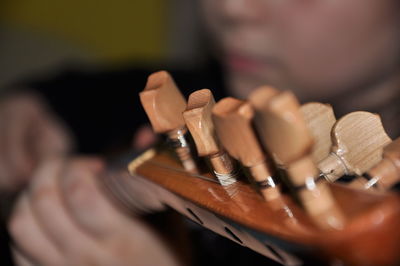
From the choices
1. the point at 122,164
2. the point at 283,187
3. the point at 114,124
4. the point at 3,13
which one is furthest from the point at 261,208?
the point at 3,13

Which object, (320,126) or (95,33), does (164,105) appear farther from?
(95,33)

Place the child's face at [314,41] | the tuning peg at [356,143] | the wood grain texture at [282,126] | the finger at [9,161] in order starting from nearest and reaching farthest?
1. the wood grain texture at [282,126]
2. the tuning peg at [356,143]
3. the child's face at [314,41]
4. the finger at [9,161]

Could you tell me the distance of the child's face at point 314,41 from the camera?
93cm

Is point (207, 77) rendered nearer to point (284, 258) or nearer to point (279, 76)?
point (279, 76)

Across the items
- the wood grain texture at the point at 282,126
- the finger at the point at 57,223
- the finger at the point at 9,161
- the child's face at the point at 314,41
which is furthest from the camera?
the finger at the point at 9,161

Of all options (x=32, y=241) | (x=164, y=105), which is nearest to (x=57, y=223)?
(x=32, y=241)

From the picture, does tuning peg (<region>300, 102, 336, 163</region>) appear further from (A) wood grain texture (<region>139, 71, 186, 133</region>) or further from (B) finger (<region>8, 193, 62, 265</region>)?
(B) finger (<region>8, 193, 62, 265</region>)

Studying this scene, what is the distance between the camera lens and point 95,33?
2.09 metres

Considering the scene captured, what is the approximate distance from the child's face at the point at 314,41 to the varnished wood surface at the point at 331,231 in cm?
65

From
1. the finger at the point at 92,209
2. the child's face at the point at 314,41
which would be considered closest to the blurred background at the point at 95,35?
the child's face at the point at 314,41

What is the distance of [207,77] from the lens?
1.52 m

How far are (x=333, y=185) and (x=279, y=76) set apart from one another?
785mm

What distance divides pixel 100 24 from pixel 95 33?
5 centimetres

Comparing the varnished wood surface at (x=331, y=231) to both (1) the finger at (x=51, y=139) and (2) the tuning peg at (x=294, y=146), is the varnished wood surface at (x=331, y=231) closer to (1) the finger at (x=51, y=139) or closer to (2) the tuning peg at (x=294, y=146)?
(2) the tuning peg at (x=294, y=146)
